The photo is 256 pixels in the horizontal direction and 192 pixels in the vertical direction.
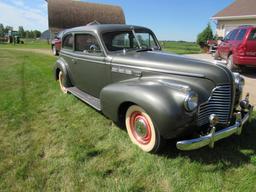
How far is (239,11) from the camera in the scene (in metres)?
20.3

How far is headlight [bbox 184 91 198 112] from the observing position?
3.06 m

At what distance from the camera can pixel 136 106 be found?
140 inches

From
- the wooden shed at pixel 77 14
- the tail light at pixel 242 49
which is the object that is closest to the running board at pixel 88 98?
the tail light at pixel 242 49

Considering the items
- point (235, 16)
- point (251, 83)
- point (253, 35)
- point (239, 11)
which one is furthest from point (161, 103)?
point (239, 11)

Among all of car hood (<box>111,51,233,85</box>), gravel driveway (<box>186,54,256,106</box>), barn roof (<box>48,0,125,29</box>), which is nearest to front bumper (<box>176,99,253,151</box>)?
car hood (<box>111,51,233,85</box>)

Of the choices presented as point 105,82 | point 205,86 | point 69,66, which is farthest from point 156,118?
point 69,66

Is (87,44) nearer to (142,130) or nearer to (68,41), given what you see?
(68,41)

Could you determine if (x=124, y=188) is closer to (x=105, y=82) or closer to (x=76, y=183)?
(x=76, y=183)

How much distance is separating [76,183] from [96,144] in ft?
3.26

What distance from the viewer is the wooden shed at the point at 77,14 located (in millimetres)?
41344

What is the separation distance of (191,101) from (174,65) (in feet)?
2.66

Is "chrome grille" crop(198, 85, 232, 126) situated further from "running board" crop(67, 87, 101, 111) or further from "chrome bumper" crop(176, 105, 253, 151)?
"running board" crop(67, 87, 101, 111)

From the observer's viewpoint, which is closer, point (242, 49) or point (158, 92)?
point (158, 92)

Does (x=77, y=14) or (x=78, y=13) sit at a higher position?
(x=78, y=13)
